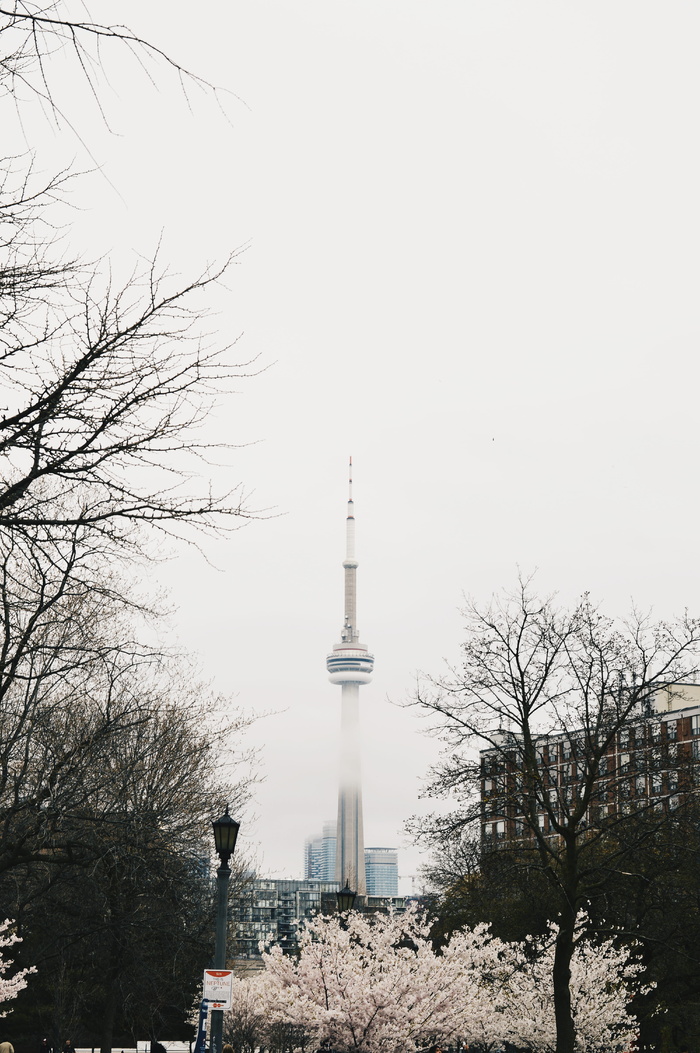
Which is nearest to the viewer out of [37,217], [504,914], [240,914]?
[37,217]

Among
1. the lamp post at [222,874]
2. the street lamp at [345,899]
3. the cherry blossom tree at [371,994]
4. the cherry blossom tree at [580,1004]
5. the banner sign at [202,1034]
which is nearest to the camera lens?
the lamp post at [222,874]

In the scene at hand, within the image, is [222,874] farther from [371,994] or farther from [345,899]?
[345,899]

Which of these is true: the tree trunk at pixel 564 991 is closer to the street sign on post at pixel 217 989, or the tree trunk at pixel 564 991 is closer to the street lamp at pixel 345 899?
the street lamp at pixel 345 899

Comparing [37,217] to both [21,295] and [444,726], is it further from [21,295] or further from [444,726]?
[444,726]

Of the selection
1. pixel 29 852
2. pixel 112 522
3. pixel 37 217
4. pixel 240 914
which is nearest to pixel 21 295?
pixel 37 217

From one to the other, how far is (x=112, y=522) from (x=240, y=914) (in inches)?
1273

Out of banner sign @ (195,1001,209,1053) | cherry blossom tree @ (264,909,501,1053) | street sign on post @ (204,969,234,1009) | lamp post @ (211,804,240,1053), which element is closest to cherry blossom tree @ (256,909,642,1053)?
cherry blossom tree @ (264,909,501,1053)

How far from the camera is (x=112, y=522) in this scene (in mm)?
8328

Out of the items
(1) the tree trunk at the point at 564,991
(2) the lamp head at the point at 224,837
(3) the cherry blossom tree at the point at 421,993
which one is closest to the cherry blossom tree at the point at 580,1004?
(3) the cherry blossom tree at the point at 421,993

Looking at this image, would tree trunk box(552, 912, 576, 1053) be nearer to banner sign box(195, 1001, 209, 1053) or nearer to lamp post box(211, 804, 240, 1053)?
banner sign box(195, 1001, 209, 1053)

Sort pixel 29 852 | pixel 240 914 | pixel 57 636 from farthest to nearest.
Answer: pixel 240 914
pixel 57 636
pixel 29 852

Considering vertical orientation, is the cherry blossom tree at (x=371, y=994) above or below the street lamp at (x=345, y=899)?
below

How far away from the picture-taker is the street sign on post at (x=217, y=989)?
16.1m

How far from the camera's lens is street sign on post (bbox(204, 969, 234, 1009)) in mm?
16062
